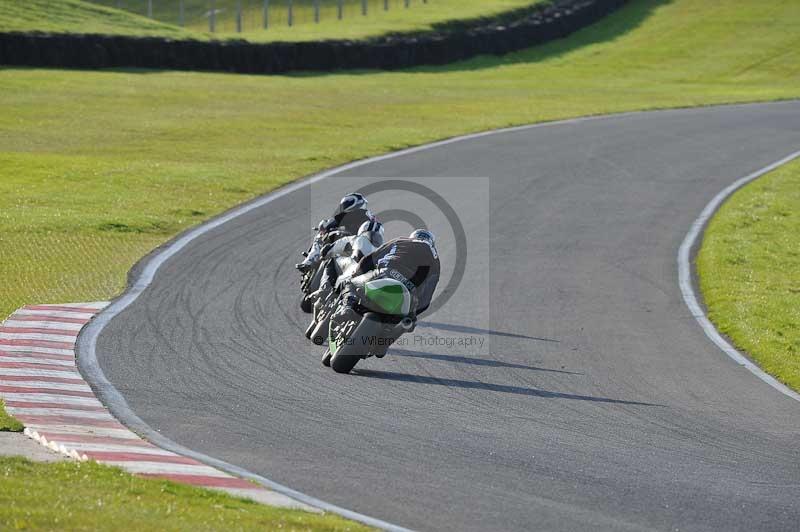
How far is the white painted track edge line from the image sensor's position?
1298 cm

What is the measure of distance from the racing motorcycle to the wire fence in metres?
60.8

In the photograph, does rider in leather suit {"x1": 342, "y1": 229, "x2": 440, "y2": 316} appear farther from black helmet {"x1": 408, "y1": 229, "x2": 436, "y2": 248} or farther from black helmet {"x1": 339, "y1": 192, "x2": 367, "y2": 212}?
black helmet {"x1": 339, "y1": 192, "x2": 367, "y2": 212}

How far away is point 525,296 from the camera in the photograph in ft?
53.7

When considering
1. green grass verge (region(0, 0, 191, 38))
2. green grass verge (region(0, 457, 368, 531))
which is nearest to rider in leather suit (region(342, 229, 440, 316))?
green grass verge (region(0, 457, 368, 531))

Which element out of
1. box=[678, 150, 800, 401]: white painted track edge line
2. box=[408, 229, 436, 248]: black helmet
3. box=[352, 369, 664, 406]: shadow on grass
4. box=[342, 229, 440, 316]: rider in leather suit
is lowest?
box=[678, 150, 800, 401]: white painted track edge line

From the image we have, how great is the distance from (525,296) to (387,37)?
37.5 m

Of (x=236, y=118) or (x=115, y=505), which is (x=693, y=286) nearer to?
(x=115, y=505)

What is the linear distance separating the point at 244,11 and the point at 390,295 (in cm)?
7286

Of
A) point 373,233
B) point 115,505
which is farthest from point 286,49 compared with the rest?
point 115,505

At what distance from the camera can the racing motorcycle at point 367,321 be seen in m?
11.8

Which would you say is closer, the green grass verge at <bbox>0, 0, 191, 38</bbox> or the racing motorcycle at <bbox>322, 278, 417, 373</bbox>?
the racing motorcycle at <bbox>322, 278, 417, 373</bbox>

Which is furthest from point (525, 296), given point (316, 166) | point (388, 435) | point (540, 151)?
point (540, 151)

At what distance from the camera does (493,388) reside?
1180 cm

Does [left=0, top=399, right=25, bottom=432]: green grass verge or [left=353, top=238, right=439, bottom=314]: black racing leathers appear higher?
[left=353, top=238, right=439, bottom=314]: black racing leathers
